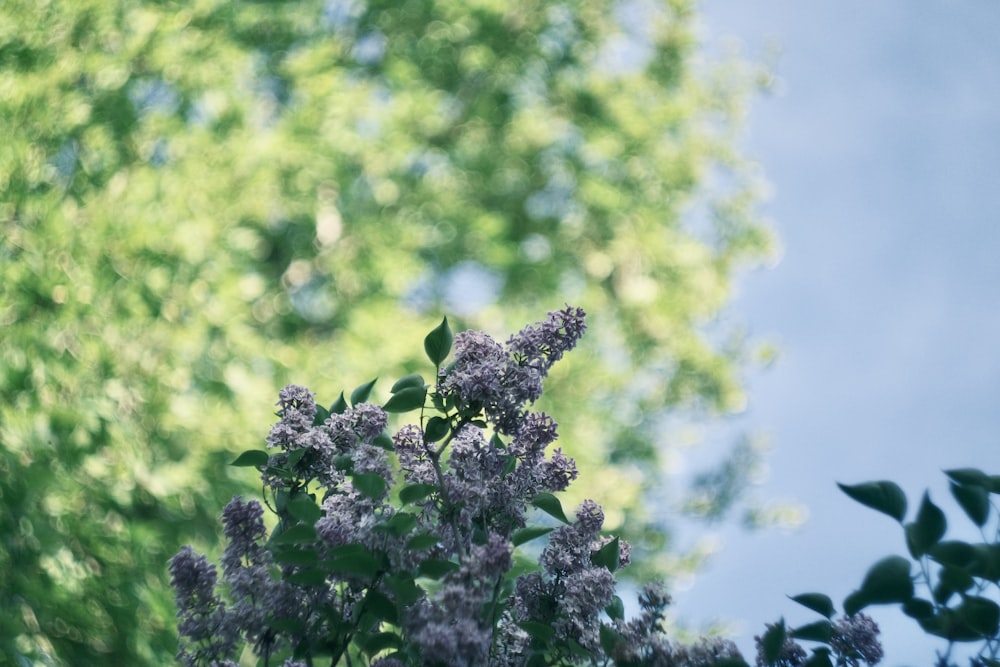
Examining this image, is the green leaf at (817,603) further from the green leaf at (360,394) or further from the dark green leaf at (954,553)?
the green leaf at (360,394)

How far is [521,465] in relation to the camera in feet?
4.17

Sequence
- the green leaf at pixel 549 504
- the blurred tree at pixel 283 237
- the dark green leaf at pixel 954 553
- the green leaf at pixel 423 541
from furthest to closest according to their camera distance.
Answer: the blurred tree at pixel 283 237, the green leaf at pixel 549 504, the green leaf at pixel 423 541, the dark green leaf at pixel 954 553

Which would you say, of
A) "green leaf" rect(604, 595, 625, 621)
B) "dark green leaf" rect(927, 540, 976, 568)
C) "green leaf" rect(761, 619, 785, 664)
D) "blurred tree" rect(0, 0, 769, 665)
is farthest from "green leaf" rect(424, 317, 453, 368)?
"blurred tree" rect(0, 0, 769, 665)

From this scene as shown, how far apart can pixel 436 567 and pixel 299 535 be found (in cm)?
17

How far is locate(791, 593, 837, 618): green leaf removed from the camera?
112cm

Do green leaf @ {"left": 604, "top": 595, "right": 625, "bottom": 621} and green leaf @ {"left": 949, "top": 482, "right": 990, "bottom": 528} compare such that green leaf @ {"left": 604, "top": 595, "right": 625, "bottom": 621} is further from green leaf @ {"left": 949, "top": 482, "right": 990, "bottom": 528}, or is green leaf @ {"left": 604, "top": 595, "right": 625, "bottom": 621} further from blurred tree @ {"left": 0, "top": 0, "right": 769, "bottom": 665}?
blurred tree @ {"left": 0, "top": 0, "right": 769, "bottom": 665}

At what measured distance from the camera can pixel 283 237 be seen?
286 inches

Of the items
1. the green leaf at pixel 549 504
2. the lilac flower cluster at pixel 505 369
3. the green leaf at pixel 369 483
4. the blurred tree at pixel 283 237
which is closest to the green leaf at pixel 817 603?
the green leaf at pixel 549 504

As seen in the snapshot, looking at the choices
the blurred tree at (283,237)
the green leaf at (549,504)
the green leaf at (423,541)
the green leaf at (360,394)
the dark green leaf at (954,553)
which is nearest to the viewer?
the dark green leaf at (954,553)

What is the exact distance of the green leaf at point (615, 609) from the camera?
1257 mm

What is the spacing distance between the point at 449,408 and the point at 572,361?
665 cm

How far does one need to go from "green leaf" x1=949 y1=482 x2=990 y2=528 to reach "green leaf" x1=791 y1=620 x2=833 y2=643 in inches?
8.3

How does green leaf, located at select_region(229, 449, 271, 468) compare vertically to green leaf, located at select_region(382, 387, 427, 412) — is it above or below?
below

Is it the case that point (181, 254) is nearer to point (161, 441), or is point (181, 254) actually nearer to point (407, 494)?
point (161, 441)
